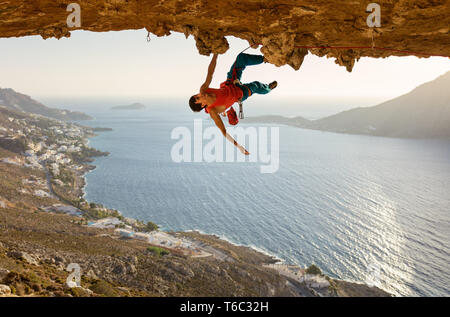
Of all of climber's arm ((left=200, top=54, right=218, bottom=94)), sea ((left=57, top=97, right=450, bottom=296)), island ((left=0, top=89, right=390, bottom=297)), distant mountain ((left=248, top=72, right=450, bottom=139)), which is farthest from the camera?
distant mountain ((left=248, top=72, right=450, bottom=139))

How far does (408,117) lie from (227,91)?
120 meters

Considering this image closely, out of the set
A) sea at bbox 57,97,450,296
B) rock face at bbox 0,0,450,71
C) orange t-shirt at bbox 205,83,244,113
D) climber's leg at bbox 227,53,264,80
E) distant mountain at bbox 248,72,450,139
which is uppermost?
distant mountain at bbox 248,72,450,139

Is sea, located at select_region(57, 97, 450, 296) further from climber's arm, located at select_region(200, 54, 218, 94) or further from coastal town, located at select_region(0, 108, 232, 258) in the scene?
climber's arm, located at select_region(200, 54, 218, 94)

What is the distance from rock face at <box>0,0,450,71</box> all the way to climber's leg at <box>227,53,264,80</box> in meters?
0.24

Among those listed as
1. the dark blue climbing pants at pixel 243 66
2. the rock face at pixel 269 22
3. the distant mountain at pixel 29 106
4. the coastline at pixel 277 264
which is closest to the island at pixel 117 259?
the coastline at pixel 277 264

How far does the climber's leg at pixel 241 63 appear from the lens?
4.03 metres

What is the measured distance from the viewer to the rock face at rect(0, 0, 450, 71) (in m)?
3.43

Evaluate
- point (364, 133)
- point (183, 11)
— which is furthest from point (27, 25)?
point (364, 133)

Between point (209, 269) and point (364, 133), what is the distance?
98.0m

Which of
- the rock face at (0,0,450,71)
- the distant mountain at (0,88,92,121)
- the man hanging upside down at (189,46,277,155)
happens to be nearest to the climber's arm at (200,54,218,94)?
the man hanging upside down at (189,46,277,155)

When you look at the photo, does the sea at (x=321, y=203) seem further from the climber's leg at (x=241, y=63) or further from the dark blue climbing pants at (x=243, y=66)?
the climber's leg at (x=241, y=63)

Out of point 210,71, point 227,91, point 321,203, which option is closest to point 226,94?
point 227,91

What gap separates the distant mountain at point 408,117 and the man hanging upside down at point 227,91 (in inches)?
4336

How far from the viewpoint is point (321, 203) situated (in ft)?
163
